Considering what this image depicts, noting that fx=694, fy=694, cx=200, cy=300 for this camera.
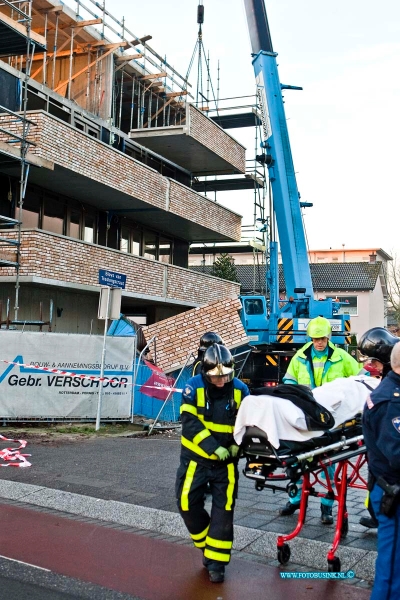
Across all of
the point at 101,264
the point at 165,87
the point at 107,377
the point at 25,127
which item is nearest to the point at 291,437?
the point at 107,377

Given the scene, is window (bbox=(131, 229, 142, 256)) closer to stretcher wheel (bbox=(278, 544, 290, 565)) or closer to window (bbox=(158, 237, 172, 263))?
window (bbox=(158, 237, 172, 263))

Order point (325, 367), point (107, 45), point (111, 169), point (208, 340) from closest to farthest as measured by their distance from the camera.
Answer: point (325, 367), point (208, 340), point (111, 169), point (107, 45)

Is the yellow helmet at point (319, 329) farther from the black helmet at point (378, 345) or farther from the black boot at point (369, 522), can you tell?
the black boot at point (369, 522)

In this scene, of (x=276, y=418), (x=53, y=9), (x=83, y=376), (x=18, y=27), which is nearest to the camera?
(x=276, y=418)

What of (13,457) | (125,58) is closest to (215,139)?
(125,58)

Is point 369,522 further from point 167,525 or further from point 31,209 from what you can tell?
point 31,209

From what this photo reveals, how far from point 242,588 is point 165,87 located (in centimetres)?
2440

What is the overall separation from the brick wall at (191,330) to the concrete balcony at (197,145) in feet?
33.3

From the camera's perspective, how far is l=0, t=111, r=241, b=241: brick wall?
1812cm

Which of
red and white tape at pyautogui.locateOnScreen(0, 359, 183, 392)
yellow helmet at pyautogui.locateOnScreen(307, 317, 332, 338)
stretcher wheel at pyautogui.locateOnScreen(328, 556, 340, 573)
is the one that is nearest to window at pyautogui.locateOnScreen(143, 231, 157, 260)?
red and white tape at pyautogui.locateOnScreen(0, 359, 183, 392)

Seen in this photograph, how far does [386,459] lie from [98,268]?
1745cm

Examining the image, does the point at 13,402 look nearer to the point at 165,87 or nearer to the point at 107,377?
the point at 107,377

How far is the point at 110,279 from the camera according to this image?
12.9m

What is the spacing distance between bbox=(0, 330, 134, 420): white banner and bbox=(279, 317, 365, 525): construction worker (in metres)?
6.91
